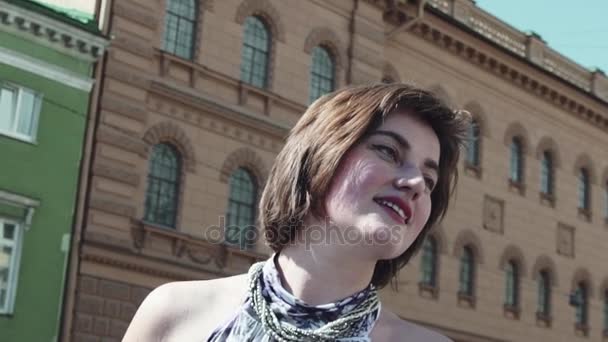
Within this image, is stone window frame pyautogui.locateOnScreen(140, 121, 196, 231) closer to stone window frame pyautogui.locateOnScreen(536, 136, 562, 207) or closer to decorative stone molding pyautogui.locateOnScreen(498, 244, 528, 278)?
decorative stone molding pyautogui.locateOnScreen(498, 244, 528, 278)

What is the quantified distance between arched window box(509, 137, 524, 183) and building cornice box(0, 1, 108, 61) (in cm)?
1379

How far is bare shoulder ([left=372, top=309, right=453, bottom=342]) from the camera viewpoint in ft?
7.37

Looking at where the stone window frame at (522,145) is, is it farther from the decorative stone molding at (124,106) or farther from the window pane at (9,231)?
the window pane at (9,231)

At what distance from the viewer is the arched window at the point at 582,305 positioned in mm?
29875

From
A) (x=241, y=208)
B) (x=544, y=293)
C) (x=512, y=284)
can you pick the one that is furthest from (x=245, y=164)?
(x=544, y=293)

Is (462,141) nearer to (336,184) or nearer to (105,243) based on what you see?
(336,184)

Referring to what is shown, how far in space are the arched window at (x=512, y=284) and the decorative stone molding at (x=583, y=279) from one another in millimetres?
2673

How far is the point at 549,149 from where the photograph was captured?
29438 mm

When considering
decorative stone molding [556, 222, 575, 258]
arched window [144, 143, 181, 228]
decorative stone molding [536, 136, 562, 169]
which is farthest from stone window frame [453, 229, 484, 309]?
arched window [144, 143, 181, 228]

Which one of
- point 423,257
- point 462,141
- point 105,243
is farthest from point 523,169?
point 462,141

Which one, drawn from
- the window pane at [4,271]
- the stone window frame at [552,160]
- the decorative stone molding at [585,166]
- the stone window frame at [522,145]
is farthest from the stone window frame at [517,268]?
the window pane at [4,271]

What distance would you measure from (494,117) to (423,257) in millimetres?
4916

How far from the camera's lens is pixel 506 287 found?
27.3 metres

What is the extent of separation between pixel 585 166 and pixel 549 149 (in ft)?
6.82
